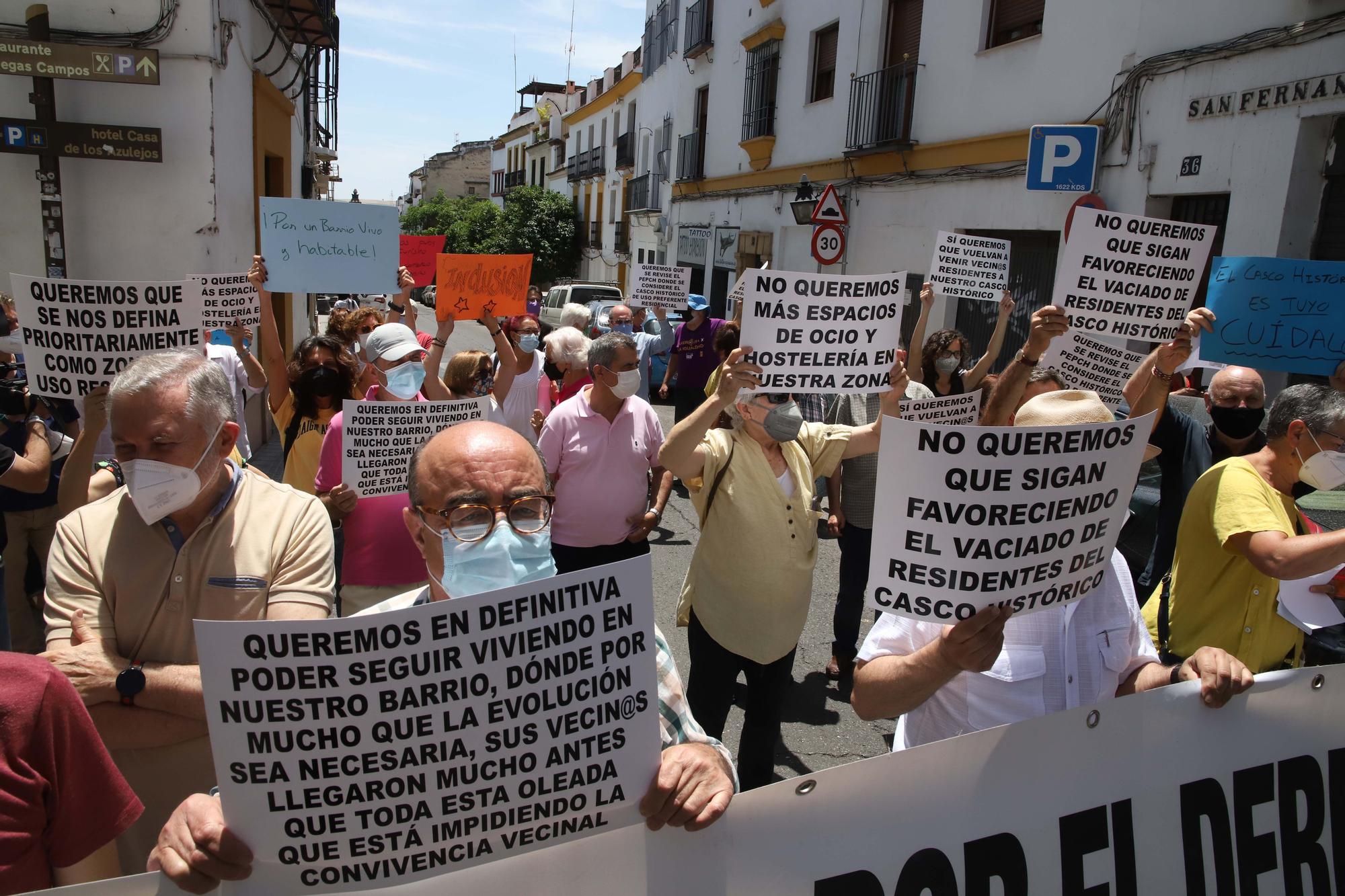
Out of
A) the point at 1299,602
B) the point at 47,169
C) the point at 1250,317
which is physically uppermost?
the point at 47,169

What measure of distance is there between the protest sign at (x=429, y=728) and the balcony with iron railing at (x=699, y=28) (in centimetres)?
2272

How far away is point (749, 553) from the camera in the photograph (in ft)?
11.2

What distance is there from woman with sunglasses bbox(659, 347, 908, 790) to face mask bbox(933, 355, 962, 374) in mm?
2590

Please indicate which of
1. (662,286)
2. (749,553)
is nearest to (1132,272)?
(749,553)

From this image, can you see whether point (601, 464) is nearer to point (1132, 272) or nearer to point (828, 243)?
point (1132, 272)

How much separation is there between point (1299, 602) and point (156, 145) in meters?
9.56

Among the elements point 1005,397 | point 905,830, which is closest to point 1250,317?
point 1005,397

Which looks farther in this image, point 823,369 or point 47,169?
point 47,169

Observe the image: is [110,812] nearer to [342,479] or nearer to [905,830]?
[905,830]

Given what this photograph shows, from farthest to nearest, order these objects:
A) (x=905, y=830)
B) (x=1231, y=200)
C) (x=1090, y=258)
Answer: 1. (x=1231, y=200)
2. (x=1090, y=258)
3. (x=905, y=830)

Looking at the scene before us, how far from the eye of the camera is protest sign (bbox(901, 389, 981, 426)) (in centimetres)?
436

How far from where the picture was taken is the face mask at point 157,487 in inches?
85.7

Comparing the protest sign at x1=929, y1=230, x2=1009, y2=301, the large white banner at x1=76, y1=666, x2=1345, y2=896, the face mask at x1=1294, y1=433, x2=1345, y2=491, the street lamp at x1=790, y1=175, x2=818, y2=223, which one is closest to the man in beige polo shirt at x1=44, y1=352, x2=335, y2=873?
the large white banner at x1=76, y1=666, x2=1345, y2=896

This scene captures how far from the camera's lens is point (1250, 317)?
5.02m
